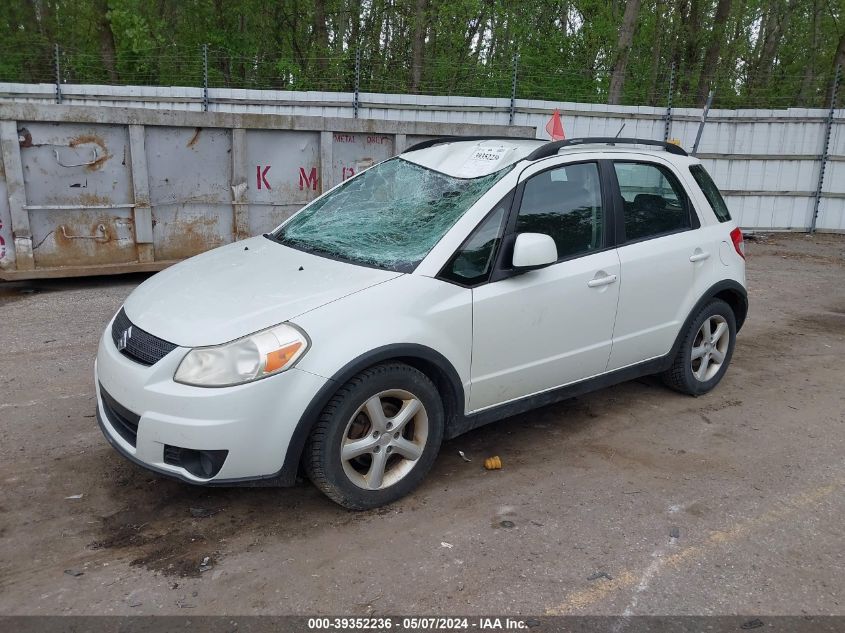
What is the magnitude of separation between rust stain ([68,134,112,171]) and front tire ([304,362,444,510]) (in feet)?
18.1

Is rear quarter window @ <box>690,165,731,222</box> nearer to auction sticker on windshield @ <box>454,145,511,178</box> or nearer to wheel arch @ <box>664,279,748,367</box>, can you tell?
wheel arch @ <box>664,279,748,367</box>

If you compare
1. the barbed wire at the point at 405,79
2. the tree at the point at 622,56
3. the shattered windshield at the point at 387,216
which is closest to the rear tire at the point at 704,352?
the shattered windshield at the point at 387,216

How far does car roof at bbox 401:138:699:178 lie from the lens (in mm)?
4090

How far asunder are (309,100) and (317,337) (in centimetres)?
1124

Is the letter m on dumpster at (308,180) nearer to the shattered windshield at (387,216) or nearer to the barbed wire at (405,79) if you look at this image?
the shattered windshield at (387,216)

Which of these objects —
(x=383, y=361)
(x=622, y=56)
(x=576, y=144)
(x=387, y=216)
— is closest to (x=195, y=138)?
(x=387, y=216)

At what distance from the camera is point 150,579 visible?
9.68 feet

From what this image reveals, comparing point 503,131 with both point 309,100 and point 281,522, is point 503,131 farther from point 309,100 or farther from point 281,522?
point 281,522

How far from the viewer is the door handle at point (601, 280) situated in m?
4.09

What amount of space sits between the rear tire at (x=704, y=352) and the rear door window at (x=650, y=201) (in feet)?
2.24

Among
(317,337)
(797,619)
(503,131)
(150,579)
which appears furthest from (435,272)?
(503,131)

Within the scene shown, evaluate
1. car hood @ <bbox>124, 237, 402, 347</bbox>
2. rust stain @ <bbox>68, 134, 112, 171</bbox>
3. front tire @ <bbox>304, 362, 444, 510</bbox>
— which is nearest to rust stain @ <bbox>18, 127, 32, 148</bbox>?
rust stain @ <bbox>68, 134, 112, 171</bbox>

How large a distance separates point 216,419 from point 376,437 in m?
0.76

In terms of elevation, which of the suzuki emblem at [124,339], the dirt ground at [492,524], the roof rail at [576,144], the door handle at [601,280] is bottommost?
the dirt ground at [492,524]
